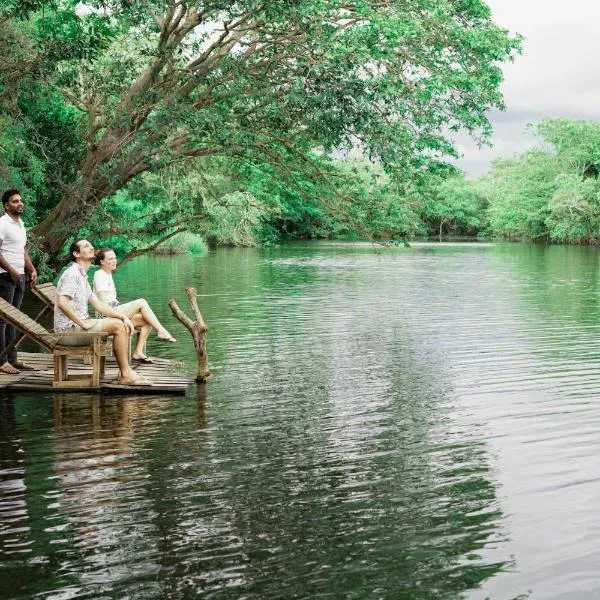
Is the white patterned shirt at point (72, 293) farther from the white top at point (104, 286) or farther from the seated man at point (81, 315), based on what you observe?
the white top at point (104, 286)

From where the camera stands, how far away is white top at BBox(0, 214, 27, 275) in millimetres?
10336

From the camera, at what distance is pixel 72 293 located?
34.1 ft

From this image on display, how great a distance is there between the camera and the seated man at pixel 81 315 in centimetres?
1032

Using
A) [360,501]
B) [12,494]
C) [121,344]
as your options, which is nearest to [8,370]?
[121,344]

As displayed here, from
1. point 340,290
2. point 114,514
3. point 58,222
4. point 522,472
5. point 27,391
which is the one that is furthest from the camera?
point 340,290

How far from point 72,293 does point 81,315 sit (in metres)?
0.26

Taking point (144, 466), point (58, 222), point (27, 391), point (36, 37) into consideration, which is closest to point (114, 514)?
point (144, 466)

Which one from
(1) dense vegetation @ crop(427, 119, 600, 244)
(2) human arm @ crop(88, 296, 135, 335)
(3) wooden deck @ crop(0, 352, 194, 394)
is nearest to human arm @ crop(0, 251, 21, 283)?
(2) human arm @ crop(88, 296, 135, 335)

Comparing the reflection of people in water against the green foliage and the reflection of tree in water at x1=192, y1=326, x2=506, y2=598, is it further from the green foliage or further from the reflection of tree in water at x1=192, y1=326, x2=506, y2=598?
the green foliage

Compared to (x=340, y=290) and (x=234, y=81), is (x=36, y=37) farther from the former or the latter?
(x=340, y=290)

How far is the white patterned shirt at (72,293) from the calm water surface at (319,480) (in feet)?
2.69

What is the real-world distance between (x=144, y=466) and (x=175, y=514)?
131cm

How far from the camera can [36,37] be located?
20391mm

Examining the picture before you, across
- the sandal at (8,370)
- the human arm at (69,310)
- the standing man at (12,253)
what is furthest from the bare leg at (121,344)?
the sandal at (8,370)
